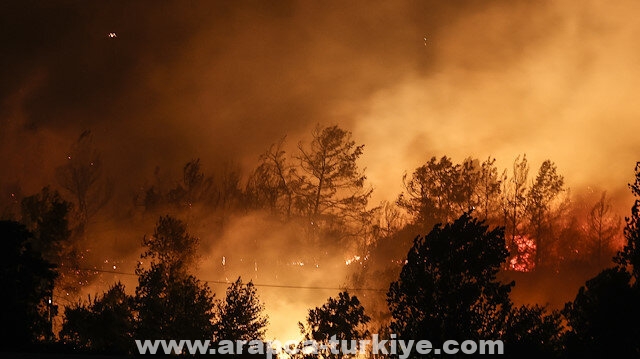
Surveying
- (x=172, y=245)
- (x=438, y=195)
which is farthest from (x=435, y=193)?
(x=172, y=245)

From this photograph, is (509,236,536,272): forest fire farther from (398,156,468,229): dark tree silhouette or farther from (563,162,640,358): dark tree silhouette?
(563,162,640,358): dark tree silhouette

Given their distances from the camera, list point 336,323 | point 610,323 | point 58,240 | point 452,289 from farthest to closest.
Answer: point 58,240, point 336,323, point 452,289, point 610,323

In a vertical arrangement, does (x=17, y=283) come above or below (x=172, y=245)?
below

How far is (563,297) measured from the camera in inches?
2499

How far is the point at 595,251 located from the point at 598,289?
213 feet

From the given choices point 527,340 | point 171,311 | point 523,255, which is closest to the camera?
point 527,340

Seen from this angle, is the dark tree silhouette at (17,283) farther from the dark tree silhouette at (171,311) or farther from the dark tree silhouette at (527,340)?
the dark tree silhouette at (527,340)

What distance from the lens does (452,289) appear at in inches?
897

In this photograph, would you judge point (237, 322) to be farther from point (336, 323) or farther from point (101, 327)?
point (101, 327)

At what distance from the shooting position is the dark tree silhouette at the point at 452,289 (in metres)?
22.1

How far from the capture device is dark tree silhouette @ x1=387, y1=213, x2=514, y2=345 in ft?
72.6

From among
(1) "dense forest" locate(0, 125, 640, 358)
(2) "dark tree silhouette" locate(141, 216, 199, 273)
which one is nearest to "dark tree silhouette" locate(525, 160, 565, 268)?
(1) "dense forest" locate(0, 125, 640, 358)

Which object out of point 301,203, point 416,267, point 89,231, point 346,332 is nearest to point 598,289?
point 416,267

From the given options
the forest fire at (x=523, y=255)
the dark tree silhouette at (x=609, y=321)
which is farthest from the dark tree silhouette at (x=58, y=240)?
the forest fire at (x=523, y=255)
